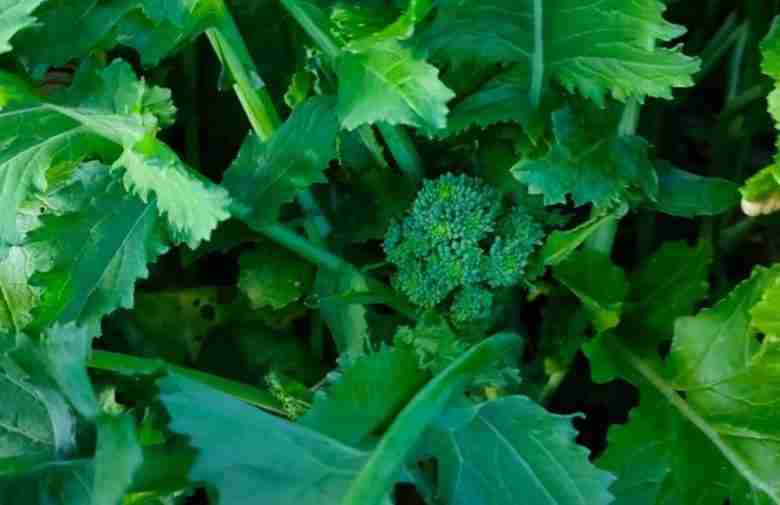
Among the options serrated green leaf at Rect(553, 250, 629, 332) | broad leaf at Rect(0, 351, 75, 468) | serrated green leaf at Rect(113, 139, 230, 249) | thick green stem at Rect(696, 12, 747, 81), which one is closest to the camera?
serrated green leaf at Rect(113, 139, 230, 249)

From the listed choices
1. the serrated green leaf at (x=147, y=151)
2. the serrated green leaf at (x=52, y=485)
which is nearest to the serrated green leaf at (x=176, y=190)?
the serrated green leaf at (x=147, y=151)

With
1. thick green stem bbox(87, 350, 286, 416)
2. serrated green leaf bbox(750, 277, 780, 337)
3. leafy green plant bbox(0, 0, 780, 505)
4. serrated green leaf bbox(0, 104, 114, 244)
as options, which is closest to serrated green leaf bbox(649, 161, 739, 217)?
leafy green plant bbox(0, 0, 780, 505)

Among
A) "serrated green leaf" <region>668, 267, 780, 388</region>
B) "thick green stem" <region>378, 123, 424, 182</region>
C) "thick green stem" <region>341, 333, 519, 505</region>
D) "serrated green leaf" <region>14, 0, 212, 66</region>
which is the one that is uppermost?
"serrated green leaf" <region>14, 0, 212, 66</region>

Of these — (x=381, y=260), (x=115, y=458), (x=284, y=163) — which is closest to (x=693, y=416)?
(x=381, y=260)

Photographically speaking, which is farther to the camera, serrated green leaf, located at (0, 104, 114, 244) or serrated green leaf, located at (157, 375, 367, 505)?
serrated green leaf, located at (0, 104, 114, 244)

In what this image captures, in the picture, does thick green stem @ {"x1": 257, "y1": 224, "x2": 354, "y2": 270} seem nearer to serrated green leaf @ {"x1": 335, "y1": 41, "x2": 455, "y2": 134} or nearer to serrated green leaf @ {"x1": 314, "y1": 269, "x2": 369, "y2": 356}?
serrated green leaf @ {"x1": 314, "y1": 269, "x2": 369, "y2": 356}

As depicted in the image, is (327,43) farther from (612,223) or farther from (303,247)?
(612,223)

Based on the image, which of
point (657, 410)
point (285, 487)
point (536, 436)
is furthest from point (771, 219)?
point (285, 487)

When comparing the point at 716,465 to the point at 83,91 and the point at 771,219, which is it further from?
the point at 83,91
